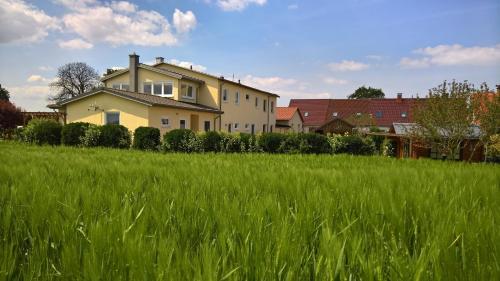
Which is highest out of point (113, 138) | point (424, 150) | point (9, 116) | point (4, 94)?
point (4, 94)

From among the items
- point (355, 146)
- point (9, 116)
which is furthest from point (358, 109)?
point (9, 116)

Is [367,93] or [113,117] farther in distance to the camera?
[367,93]

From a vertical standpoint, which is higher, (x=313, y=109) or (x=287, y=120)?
(x=313, y=109)

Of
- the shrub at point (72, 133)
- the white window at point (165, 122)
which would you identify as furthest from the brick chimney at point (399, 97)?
the shrub at point (72, 133)

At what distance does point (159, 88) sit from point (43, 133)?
→ 12719mm

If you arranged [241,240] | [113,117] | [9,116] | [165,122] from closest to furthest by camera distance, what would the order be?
[241,240] → [113,117] → [165,122] → [9,116]

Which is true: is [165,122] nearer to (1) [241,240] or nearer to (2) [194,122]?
(2) [194,122]

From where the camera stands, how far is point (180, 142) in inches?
739

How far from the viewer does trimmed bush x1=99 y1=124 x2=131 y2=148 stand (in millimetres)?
19594

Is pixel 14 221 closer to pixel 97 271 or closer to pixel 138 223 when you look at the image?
pixel 138 223

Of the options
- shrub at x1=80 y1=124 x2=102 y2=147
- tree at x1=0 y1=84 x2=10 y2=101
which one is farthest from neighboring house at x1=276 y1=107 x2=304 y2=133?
tree at x1=0 y1=84 x2=10 y2=101

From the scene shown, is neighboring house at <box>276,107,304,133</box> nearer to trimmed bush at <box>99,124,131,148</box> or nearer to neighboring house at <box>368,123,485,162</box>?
neighboring house at <box>368,123,485,162</box>

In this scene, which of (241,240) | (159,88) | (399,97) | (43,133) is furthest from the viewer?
(399,97)

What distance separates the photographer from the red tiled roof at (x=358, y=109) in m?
58.7
